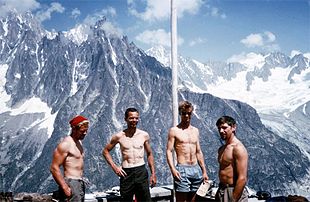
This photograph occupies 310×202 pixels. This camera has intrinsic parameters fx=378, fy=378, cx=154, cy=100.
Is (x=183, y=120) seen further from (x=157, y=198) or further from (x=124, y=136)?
(x=157, y=198)

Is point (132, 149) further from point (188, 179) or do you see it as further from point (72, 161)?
point (72, 161)

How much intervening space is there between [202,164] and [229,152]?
6.33 ft

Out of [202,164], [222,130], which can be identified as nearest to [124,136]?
[202,164]

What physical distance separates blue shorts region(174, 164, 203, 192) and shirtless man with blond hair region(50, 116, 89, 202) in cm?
203

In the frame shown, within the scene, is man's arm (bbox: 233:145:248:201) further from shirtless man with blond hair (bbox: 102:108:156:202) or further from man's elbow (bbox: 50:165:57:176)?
man's elbow (bbox: 50:165:57:176)

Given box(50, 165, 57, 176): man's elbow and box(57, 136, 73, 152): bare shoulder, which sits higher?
box(57, 136, 73, 152): bare shoulder

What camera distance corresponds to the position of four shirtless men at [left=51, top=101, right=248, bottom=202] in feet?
21.3

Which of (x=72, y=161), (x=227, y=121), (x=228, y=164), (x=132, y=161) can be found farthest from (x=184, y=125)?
(x=72, y=161)

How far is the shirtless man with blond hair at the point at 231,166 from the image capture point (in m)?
6.30

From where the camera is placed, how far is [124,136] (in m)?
8.53

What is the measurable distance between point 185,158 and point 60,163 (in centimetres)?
269

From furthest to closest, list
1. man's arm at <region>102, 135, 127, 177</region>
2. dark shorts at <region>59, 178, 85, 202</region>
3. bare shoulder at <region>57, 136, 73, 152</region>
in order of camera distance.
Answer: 1. man's arm at <region>102, 135, 127, 177</region>
2. bare shoulder at <region>57, 136, 73, 152</region>
3. dark shorts at <region>59, 178, 85, 202</region>

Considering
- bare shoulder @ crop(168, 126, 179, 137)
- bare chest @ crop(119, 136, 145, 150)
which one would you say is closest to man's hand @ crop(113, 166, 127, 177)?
bare chest @ crop(119, 136, 145, 150)

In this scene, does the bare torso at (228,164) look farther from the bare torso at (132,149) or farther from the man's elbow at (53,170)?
the man's elbow at (53,170)
